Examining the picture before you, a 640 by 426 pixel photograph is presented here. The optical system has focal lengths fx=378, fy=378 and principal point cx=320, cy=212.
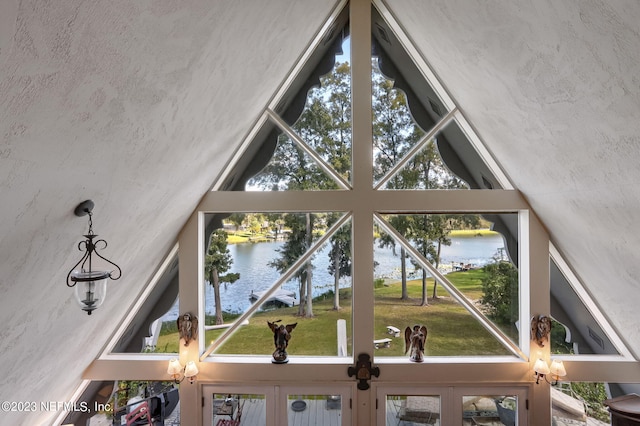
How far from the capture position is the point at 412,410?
13.8 ft

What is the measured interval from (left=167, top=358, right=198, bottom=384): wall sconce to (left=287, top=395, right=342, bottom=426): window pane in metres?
1.07

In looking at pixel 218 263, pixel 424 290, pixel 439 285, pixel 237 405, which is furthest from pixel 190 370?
pixel 439 285

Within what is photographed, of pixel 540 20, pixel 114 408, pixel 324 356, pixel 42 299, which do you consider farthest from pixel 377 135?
pixel 114 408

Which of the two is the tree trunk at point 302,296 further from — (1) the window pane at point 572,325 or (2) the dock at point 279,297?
(1) the window pane at point 572,325

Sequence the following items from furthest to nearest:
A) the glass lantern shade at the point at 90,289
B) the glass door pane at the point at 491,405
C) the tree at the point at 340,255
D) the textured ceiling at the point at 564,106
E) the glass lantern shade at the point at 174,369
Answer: the tree at the point at 340,255 → the glass door pane at the point at 491,405 → the glass lantern shade at the point at 174,369 → the glass lantern shade at the point at 90,289 → the textured ceiling at the point at 564,106

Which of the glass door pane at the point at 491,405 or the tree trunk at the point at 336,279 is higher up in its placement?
the tree trunk at the point at 336,279

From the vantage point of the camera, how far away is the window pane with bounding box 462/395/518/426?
417 cm

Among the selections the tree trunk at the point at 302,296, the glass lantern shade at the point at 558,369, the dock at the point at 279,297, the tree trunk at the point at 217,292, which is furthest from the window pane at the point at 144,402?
the glass lantern shade at the point at 558,369

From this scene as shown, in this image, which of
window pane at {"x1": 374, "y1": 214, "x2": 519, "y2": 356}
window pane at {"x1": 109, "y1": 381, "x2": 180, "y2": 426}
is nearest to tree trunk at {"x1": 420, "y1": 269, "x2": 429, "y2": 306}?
window pane at {"x1": 374, "y1": 214, "x2": 519, "y2": 356}

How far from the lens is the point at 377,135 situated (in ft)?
13.7

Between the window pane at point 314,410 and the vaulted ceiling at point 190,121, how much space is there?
2.16m

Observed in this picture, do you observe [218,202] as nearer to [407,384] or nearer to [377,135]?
[377,135]

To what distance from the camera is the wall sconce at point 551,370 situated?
3930mm

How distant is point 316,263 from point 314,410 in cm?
162
